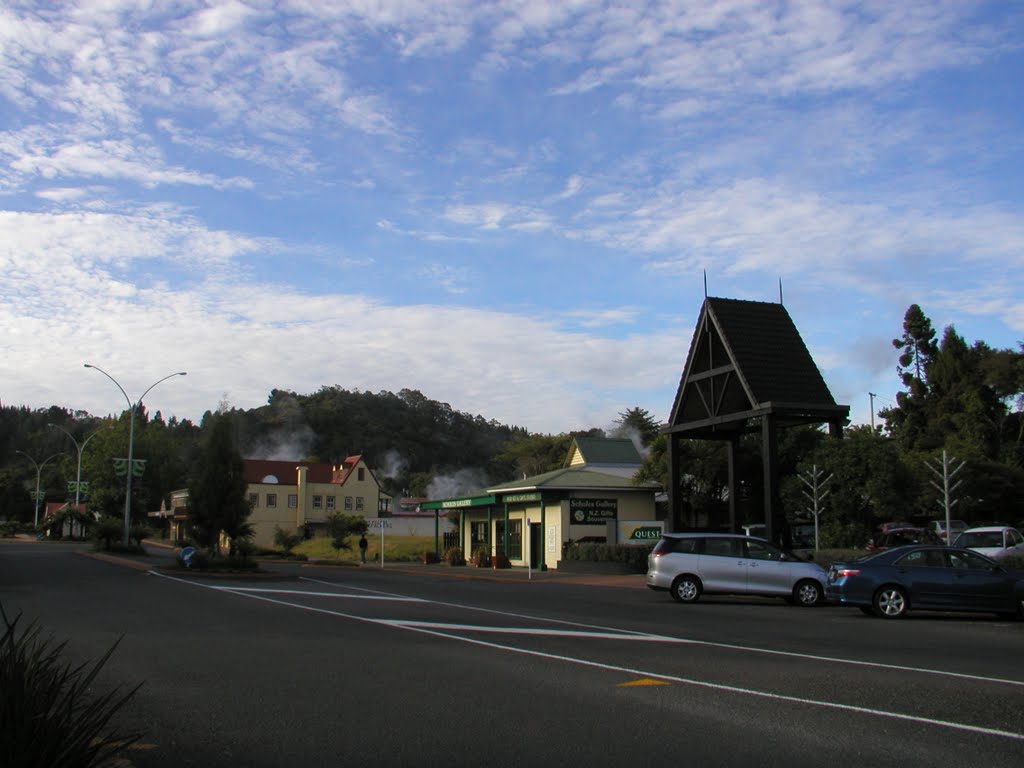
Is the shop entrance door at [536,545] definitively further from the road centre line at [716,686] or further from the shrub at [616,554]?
the road centre line at [716,686]

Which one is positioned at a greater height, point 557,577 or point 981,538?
point 981,538

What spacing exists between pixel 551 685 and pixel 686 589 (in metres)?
12.7

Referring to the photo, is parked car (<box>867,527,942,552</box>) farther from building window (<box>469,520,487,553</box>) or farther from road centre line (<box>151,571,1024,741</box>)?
road centre line (<box>151,571,1024,741</box>)

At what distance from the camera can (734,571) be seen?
21031 mm

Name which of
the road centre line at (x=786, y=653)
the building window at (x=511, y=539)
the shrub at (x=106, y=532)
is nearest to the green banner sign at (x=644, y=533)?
the building window at (x=511, y=539)

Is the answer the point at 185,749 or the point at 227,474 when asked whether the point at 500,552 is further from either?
the point at 185,749

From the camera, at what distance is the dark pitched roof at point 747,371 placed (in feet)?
92.8

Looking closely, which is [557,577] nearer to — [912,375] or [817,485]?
[817,485]

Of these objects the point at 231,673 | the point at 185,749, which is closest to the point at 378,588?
the point at 231,673

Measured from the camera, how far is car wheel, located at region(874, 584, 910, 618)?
58.1 ft

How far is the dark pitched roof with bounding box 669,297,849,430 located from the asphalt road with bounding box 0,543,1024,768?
36.2 feet

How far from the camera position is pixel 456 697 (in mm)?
8625

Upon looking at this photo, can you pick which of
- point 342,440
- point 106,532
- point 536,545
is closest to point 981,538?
point 536,545

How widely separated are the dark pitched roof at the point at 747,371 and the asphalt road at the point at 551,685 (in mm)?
11047
